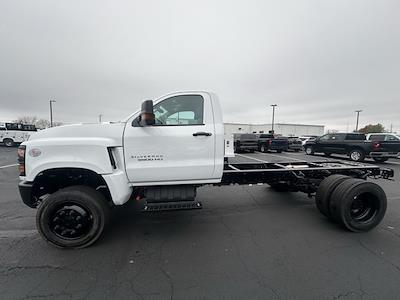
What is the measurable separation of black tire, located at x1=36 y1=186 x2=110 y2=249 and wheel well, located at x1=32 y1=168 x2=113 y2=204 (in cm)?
34

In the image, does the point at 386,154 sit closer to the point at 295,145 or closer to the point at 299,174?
the point at 295,145

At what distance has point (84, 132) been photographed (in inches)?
132

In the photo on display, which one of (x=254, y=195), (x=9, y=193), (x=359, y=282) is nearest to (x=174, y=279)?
(x=359, y=282)

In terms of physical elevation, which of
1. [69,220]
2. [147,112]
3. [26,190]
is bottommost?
[69,220]

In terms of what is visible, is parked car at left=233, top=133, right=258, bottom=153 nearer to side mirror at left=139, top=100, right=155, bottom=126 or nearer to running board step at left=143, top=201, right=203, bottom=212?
running board step at left=143, top=201, right=203, bottom=212

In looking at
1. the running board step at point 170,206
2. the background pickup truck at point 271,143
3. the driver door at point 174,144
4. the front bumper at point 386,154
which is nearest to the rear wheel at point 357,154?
the front bumper at point 386,154

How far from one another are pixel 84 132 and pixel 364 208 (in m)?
4.92

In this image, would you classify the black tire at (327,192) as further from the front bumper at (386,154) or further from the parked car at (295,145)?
the parked car at (295,145)

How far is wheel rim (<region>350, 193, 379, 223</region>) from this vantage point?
396 centimetres

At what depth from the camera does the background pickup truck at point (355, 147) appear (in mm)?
13500

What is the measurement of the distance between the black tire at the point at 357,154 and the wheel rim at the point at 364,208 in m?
12.5

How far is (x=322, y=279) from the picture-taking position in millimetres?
2605

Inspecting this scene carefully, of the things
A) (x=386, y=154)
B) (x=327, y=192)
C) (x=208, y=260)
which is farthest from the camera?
(x=386, y=154)

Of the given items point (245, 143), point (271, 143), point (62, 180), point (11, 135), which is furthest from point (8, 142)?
point (62, 180)
